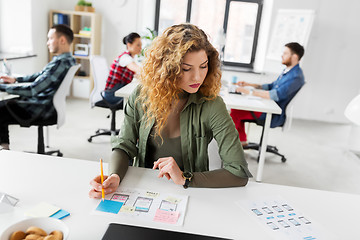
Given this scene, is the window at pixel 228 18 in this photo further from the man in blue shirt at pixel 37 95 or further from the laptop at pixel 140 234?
the laptop at pixel 140 234

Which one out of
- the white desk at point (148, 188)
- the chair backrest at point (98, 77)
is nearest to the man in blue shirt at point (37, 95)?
the chair backrest at point (98, 77)

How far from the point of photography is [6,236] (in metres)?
0.68

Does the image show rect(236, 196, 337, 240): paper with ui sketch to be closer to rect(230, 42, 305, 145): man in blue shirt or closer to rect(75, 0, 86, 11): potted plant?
rect(230, 42, 305, 145): man in blue shirt

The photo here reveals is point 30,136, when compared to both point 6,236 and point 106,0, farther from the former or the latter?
point 6,236

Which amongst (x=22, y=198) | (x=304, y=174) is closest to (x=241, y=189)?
(x=22, y=198)

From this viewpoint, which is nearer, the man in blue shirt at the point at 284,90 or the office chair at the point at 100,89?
the man in blue shirt at the point at 284,90

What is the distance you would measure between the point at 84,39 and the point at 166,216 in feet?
16.0

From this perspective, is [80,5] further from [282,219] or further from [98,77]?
[282,219]

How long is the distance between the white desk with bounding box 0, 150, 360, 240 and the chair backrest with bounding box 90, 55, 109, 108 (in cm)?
206

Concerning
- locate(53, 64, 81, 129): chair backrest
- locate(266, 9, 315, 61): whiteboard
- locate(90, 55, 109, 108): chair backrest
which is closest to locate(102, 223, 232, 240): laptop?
locate(53, 64, 81, 129): chair backrest

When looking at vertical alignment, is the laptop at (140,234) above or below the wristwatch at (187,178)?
below

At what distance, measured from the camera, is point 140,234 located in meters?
0.83

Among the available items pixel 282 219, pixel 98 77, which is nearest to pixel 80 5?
pixel 98 77

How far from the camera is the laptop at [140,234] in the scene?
813mm
